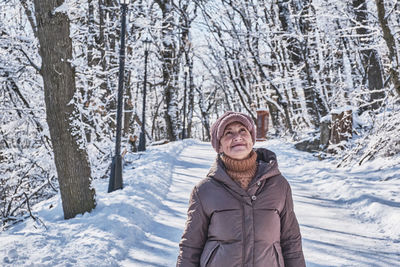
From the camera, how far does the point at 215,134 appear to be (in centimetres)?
249

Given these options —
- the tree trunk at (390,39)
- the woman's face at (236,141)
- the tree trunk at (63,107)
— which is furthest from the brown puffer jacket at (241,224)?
the tree trunk at (390,39)

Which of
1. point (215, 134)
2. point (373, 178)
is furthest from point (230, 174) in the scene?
point (373, 178)

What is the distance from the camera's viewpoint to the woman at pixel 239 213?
2.18 metres

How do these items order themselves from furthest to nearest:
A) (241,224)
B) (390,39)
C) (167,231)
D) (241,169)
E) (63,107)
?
(390,39) < (63,107) < (167,231) < (241,169) < (241,224)

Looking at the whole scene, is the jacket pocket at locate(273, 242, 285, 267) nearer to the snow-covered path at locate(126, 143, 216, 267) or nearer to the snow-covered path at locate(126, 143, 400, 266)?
the snow-covered path at locate(126, 143, 400, 266)

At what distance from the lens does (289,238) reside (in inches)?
93.4

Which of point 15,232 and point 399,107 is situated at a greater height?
point 399,107

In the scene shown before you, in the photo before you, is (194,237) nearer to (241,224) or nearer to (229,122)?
(241,224)

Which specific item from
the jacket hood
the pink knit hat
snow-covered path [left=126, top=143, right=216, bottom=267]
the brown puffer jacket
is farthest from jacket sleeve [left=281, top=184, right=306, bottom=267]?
snow-covered path [left=126, top=143, right=216, bottom=267]

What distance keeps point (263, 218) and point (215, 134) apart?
66 cm

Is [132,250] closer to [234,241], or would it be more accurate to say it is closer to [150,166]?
[234,241]

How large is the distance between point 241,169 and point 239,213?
0.96 ft

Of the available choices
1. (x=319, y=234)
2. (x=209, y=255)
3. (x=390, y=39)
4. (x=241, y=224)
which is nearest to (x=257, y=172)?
(x=241, y=224)

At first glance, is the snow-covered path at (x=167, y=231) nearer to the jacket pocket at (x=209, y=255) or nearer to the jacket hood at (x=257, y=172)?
the jacket pocket at (x=209, y=255)
